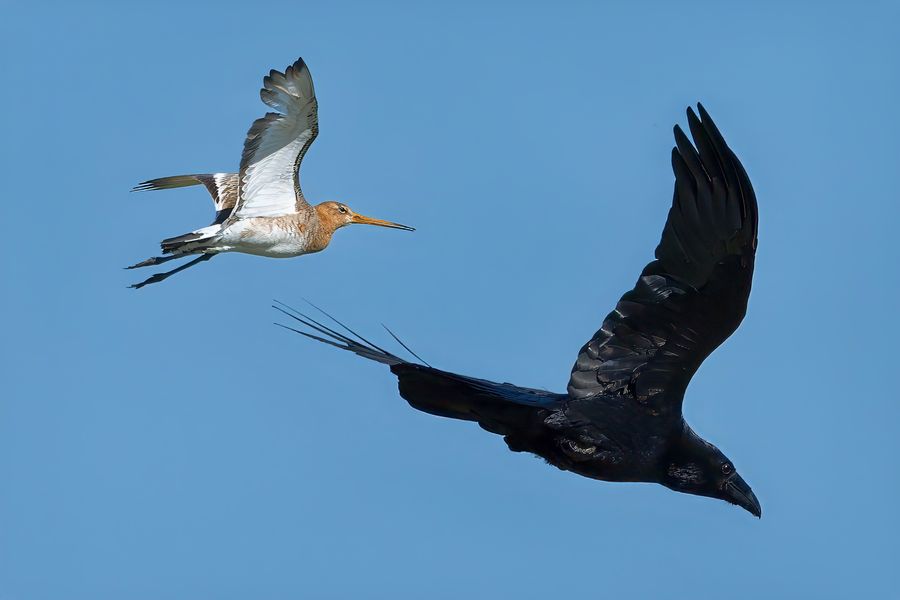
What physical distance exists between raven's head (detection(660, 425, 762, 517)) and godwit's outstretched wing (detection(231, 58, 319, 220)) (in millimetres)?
7127

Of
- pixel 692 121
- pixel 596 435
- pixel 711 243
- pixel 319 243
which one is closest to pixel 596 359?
pixel 596 435

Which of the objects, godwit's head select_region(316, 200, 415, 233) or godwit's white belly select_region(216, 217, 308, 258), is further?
godwit's head select_region(316, 200, 415, 233)

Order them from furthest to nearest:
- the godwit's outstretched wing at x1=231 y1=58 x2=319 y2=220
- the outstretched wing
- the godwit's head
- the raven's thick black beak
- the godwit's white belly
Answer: the godwit's head, the godwit's white belly, the godwit's outstretched wing at x1=231 y1=58 x2=319 y2=220, the raven's thick black beak, the outstretched wing

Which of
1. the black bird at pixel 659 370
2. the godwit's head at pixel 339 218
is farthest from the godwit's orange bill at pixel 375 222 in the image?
the black bird at pixel 659 370

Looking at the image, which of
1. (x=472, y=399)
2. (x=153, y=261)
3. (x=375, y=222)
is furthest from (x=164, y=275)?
(x=472, y=399)

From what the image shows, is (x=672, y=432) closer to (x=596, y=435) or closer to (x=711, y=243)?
(x=596, y=435)

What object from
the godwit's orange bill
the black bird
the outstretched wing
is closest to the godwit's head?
the godwit's orange bill

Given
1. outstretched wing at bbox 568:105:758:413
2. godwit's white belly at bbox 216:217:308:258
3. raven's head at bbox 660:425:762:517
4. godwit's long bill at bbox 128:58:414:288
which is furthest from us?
godwit's white belly at bbox 216:217:308:258

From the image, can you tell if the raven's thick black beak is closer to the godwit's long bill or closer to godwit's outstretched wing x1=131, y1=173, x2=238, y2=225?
the godwit's long bill

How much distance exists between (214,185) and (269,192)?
1444 millimetres

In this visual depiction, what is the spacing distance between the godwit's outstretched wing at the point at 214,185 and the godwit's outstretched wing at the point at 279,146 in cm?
75

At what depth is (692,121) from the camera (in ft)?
26.4

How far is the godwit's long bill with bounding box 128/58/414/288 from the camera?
14500mm

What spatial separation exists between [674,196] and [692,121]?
560 mm
